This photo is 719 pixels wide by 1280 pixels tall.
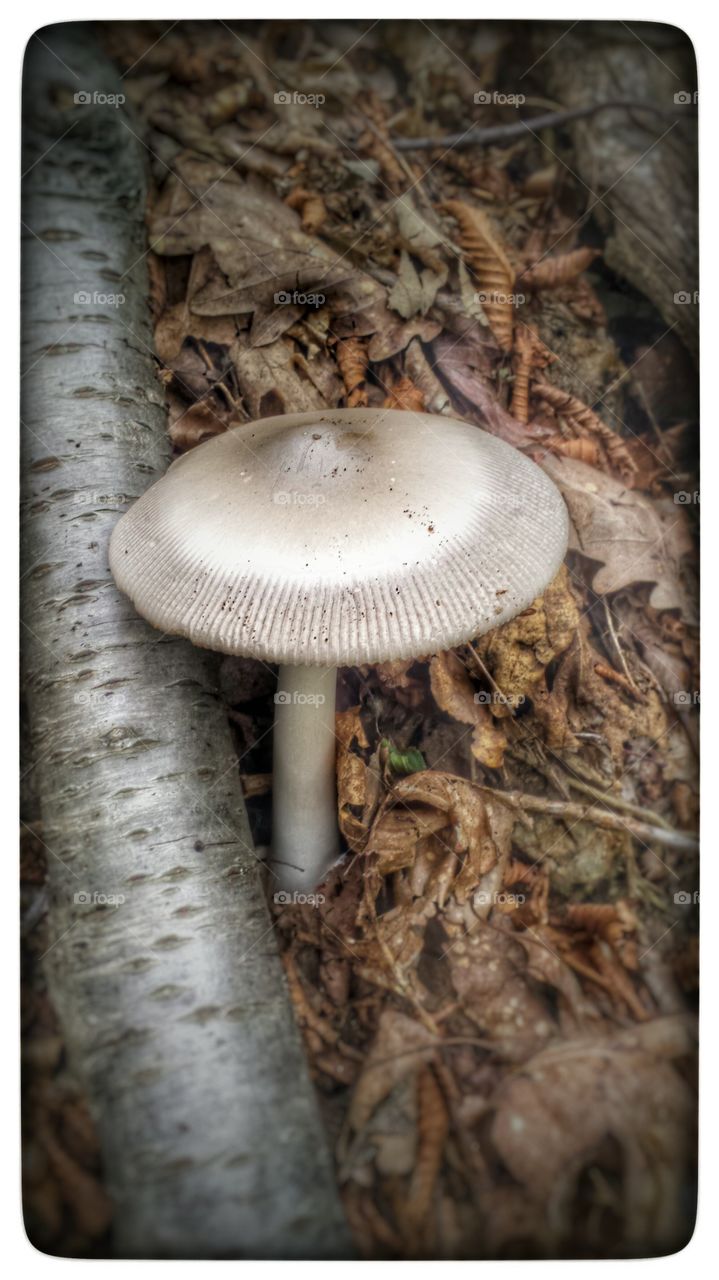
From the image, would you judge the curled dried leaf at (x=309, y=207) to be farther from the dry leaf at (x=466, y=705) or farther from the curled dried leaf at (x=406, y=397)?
the dry leaf at (x=466, y=705)

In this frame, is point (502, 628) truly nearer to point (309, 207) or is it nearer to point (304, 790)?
point (304, 790)

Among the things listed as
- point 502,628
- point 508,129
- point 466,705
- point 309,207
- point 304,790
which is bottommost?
point 304,790

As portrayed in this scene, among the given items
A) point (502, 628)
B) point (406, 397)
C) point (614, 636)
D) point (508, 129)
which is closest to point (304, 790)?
point (502, 628)

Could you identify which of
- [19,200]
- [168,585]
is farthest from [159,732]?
[19,200]

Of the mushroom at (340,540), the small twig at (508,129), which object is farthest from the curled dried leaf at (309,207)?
the mushroom at (340,540)

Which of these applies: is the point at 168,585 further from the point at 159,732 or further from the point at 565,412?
the point at 565,412

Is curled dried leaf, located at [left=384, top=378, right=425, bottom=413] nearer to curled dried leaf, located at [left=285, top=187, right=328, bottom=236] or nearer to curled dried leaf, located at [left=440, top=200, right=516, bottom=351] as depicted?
curled dried leaf, located at [left=440, top=200, right=516, bottom=351]
